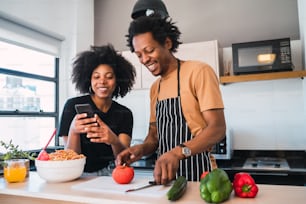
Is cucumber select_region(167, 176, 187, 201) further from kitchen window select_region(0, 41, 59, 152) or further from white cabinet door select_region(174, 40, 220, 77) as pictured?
kitchen window select_region(0, 41, 59, 152)

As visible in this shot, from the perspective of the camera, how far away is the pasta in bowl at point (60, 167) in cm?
102

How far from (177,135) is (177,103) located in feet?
0.46

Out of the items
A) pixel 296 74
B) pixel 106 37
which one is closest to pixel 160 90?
pixel 296 74

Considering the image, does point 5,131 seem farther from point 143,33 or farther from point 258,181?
point 258,181

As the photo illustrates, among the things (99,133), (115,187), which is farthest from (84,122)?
(115,187)

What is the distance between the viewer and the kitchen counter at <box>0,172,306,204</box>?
78cm

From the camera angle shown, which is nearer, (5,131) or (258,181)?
(258,181)

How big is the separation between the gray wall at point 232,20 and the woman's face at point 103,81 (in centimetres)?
136

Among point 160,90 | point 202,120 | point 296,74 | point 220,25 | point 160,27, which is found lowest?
point 202,120

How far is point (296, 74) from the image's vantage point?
1.91 meters

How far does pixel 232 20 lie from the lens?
8.21ft

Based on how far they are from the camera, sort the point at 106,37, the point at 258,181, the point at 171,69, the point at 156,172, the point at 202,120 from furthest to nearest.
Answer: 1. the point at 106,37
2. the point at 258,181
3. the point at 171,69
4. the point at 202,120
5. the point at 156,172

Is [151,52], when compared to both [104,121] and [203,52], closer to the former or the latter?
[104,121]

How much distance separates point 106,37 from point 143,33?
1797 mm
